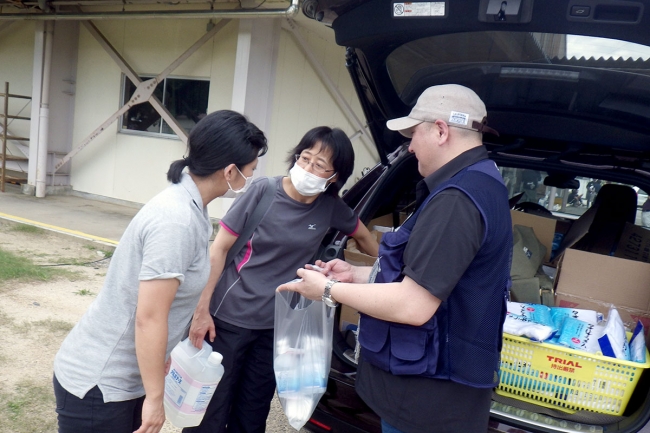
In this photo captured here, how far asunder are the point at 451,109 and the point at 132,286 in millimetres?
1072

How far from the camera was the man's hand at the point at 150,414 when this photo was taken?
5.35 feet

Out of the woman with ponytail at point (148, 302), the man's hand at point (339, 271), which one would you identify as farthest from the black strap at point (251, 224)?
the woman with ponytail at point (148, 302)

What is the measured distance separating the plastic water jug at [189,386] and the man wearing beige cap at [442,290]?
21.4 inches

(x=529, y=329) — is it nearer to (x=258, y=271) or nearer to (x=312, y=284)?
(x=312, y=284)

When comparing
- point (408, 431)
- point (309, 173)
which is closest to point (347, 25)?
point (309, 173)

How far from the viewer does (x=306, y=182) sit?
2.33 meters

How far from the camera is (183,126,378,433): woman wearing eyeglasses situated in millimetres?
2299

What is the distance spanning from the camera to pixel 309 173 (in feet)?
7.63

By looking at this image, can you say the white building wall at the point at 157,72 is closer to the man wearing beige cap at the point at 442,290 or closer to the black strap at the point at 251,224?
the black strap at the point at 251,224

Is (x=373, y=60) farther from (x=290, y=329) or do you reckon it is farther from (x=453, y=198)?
(x=290, y=329)

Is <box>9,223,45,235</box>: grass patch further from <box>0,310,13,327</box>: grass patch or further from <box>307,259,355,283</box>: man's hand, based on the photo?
<box>307,259,355,283</box>: man's hand

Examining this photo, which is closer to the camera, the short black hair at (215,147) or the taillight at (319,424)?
the short black hair at (215,147)

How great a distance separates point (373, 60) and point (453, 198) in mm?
973

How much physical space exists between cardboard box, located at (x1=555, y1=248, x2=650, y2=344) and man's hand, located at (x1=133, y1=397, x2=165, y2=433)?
1898 millimetres
